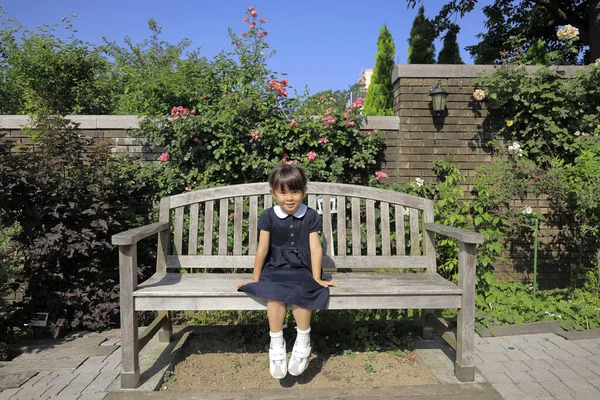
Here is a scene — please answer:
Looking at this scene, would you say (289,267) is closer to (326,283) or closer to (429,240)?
(326,283)

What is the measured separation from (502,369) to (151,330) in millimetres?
2363

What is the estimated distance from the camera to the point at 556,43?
11820 millimetres

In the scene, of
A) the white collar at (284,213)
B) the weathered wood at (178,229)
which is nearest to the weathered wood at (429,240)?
the white collar at (284,213)

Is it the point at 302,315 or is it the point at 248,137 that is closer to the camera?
the point at 302,315

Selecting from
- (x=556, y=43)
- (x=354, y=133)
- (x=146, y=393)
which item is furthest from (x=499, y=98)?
(x=556, y=43)

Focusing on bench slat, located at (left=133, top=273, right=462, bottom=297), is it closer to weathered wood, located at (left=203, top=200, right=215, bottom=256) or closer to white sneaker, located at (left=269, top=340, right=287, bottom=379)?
weathered wood, located at (left=203, top=200, right=215, bottom=256)

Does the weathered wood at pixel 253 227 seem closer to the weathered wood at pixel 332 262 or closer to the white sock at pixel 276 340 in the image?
the weathered wood at pixel 332 262

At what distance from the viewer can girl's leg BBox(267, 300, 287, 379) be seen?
7.96 feet

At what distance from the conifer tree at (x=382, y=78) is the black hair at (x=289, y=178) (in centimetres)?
882

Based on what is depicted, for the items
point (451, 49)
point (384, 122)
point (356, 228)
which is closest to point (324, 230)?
point (356, 228)

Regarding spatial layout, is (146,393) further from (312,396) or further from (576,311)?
(576,311)

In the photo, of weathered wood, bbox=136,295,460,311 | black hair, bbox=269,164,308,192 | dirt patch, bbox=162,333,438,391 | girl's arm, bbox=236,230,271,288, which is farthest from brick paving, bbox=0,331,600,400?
black hair, bbox=269,164,308,192

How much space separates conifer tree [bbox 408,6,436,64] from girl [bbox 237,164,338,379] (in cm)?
929

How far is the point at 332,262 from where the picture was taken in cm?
311
